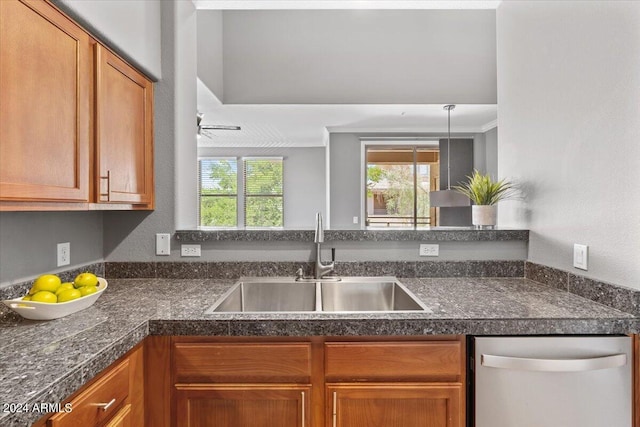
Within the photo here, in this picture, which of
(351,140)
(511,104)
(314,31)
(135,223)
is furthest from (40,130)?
(351,140)

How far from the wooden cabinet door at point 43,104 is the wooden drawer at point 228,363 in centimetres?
66

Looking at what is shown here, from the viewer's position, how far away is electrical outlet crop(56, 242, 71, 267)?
158 centimetres

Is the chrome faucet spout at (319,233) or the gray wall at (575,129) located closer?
the gray wall at (575,129)

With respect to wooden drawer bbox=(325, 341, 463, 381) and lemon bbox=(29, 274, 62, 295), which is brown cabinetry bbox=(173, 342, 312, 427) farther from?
lemon bbox=(29, 274, 62, 295)

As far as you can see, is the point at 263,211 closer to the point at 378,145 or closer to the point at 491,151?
the point at 378,145

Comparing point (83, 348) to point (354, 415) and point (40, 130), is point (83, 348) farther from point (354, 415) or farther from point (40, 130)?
point (354, 415)

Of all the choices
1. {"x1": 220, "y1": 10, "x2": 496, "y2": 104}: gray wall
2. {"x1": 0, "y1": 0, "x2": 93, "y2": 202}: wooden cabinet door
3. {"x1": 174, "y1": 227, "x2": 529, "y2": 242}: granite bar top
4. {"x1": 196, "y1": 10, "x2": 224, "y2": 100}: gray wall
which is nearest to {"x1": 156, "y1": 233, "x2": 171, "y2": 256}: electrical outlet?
{"x1": 174, "y1": 227, "x2": 529, "y2": 242}: granite bar top

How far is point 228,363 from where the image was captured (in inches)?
48.8

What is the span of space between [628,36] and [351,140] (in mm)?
4704

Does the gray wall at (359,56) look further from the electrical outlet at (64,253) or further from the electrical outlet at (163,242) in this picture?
the electrical outlet at (64,253)

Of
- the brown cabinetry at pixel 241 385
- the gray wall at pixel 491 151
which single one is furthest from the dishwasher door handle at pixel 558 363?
the gray wall at pixel 491 151

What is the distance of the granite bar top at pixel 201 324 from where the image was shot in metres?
0.88

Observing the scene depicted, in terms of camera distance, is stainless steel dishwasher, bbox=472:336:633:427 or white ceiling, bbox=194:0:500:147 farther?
white ceiling, bbox=194:0:500:147

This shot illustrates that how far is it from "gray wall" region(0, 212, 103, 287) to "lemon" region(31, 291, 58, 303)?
202mm
